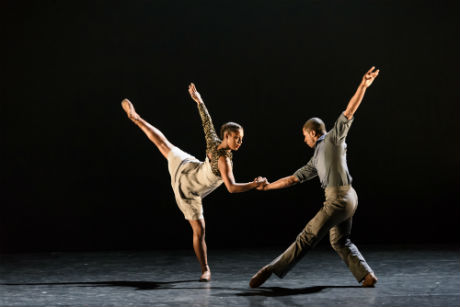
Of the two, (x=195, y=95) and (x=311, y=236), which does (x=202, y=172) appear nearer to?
(x=195, y=95)

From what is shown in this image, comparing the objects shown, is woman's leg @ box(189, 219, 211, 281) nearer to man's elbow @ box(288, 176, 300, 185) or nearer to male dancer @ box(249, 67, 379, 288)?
male dancer @ box(249, 67, 379, 288)

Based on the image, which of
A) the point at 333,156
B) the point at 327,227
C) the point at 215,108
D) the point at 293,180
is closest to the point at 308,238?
the point at 327,227

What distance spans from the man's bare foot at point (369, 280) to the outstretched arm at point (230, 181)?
0.90 metres

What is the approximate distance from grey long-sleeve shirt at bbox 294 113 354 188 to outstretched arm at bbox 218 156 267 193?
0.40 metres

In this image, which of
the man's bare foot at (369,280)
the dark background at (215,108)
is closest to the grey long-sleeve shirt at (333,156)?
the man's bare foot at (369,280)

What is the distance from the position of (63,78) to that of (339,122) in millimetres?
3284

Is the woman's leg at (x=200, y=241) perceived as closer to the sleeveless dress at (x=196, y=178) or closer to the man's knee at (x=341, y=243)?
the sleeveless dress at (x=196, y=178)

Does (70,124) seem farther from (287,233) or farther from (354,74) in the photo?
(354,74)

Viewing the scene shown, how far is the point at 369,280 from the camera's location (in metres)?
4.03

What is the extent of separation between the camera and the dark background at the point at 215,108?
6.07 meters

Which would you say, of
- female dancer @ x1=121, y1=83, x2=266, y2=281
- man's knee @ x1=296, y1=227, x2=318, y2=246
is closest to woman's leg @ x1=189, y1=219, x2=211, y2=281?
female dancer @ x1=121, y1=83, x2=266, y2=281

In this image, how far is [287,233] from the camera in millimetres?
6281

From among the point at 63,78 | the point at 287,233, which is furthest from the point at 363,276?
the point at 63,78

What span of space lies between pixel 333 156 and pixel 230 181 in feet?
2.33
